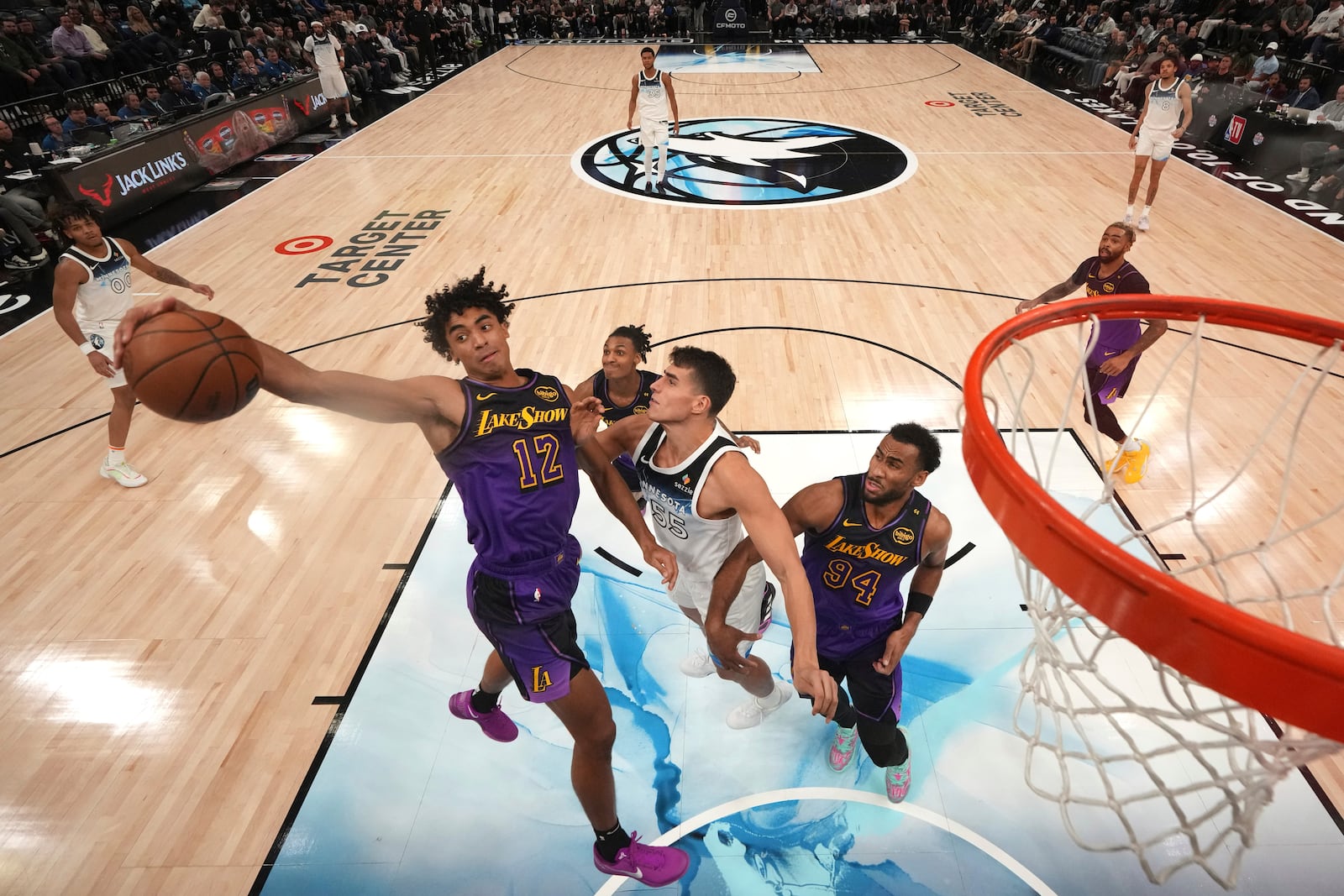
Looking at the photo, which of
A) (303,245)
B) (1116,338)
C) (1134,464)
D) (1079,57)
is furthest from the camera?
(1079,57)

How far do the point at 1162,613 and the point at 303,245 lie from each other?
8.75m

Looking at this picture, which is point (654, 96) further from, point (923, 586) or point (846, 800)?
point (846, 800)

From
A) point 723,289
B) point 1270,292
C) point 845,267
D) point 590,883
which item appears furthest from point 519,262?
point 1270,292

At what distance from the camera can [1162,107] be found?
296 inches

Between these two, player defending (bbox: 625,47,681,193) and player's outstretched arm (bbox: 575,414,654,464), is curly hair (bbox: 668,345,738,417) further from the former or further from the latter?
player defending (bbox: 625,47,681,193)

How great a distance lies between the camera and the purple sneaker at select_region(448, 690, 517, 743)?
305 centimetres

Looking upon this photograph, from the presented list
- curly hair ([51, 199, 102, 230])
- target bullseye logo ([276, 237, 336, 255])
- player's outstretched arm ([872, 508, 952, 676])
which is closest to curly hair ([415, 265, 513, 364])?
player's outstretched arm ([872, 508, 952, 676])

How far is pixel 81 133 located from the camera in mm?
9094

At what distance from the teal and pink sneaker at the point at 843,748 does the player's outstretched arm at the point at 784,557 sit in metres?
0.76

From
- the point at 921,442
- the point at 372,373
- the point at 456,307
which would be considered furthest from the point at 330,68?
the point at 921,442

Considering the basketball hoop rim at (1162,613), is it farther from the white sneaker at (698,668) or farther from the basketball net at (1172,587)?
the white sneaker at (698,668)

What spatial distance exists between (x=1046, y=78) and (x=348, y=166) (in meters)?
14.1

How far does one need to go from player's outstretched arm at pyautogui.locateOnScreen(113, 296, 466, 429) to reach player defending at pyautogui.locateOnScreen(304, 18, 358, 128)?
1265cm

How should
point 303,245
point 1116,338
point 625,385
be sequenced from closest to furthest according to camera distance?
point 625,385, point 1116,338, point 303,245
